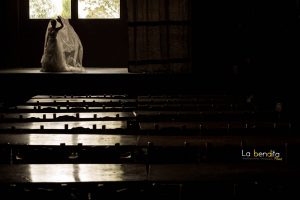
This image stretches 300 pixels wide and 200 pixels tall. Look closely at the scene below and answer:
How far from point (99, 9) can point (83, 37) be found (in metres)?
0.79

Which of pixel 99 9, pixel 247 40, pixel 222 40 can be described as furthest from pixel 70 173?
pixel 99 9

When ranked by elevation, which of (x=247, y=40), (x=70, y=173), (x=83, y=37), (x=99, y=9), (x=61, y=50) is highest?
(x=99, y=9)

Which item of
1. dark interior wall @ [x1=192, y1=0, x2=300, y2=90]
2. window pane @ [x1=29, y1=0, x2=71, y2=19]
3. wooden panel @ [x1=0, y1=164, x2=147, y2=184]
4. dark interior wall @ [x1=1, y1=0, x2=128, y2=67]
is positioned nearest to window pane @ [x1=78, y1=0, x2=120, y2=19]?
dark interior wall @ [x1=1, y1=0, x2=128, y2=67]

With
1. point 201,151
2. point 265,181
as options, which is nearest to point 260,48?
point 201,151

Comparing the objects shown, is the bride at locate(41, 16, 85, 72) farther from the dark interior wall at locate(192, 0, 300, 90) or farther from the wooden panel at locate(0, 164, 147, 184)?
the wooden panel at locate(0, 164, 147, 184)

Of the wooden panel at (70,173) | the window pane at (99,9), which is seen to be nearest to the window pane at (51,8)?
the window pane at (99,9)

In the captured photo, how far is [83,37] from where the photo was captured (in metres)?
14.1

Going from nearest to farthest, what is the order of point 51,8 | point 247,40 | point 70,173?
point 70,173 → point 247,40 → point 51,8

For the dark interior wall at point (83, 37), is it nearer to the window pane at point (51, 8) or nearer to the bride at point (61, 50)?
the window pane at point (51, 8)

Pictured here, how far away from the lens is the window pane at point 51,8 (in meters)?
13.8

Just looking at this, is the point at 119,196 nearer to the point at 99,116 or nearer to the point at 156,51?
the point at 99,116

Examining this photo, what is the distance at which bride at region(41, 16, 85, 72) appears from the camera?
11.1 meters

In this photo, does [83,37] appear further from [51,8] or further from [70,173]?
[70,173]

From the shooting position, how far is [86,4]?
1383cm
